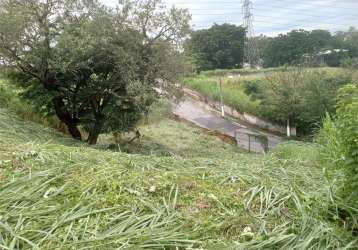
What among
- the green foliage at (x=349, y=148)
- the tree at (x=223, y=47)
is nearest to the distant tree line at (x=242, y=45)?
the tree at (x=223, y=47)

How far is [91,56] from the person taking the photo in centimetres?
774

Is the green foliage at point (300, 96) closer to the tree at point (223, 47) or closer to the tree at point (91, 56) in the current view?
the tree at point (91, 56)

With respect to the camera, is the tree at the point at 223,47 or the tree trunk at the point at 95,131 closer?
the tree trunk at the point at 95,131

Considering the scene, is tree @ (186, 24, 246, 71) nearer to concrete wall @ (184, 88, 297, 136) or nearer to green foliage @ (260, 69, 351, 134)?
concrete wall @ (184, 88, 297, 136)

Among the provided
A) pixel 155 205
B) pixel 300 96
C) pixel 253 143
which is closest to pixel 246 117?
pixel 300 96

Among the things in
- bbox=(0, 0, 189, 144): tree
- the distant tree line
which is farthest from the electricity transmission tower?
bbox=(0, 0, 189, 144): tree

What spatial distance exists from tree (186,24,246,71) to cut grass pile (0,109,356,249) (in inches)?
1198

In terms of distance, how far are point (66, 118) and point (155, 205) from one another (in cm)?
649

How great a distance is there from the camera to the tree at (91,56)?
7508mm

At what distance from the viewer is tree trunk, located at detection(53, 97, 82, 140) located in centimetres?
837

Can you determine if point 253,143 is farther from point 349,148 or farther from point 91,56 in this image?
point 349,148

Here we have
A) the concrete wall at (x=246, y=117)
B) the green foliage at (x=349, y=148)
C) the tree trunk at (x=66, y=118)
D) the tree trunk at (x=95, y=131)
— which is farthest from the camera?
the concrete wall at (x=246, y=117)

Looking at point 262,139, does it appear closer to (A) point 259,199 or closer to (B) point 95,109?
(B) point 95,109

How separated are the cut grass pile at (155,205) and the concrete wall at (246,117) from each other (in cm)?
1473
